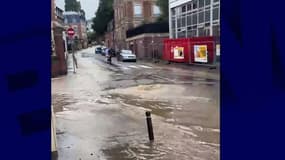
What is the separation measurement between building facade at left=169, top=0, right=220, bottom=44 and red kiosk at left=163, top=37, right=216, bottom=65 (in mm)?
1071

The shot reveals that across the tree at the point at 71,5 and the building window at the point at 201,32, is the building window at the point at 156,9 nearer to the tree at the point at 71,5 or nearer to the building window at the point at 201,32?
the building window at the point at 201,32

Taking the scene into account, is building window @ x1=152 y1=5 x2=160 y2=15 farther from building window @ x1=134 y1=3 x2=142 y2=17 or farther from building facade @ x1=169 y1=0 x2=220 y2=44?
building facade @ x1=169 y1=0 x2=220 y2=44

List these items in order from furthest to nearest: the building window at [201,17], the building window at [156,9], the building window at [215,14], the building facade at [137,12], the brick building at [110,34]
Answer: the brick building at [110,34], the building window at [156,9], the building facade at [137,12], the building window at [201,17], the building window at [215,14]

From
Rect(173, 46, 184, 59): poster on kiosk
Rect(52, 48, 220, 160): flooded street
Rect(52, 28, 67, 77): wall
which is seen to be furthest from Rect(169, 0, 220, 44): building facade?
Rect(52, 48, 220, 160): flooded street

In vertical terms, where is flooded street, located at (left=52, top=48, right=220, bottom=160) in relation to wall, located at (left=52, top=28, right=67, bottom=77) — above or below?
below

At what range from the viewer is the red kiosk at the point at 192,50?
31844 millimetres

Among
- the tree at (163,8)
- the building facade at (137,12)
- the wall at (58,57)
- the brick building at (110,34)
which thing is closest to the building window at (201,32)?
the wall at (58,57)

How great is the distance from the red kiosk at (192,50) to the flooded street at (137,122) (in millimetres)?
11387

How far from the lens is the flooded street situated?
8.37m

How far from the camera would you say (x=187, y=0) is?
41.3 m

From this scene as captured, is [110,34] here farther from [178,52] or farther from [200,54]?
[200,54]
